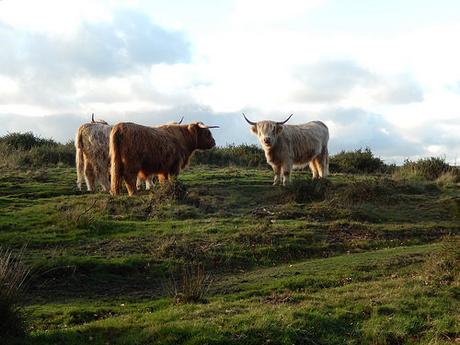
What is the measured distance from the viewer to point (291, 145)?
21.4 metres

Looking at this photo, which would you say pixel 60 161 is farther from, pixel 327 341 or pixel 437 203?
pixel 327 341

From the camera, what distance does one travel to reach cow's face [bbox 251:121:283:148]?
20.4 metres

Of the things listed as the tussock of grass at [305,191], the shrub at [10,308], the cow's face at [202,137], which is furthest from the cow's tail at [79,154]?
the shrub at [10,308]

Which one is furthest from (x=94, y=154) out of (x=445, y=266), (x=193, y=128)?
(x=445, y=266)

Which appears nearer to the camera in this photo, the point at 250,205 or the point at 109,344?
the point at 109,344

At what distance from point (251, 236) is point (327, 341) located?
17.9 feet

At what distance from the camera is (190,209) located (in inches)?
643

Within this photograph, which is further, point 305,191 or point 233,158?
point 233,158

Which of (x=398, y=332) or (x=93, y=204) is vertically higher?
(x=93, y=204)

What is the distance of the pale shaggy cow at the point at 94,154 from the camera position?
19375 millimetres

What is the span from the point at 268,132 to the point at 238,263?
846 centimetres

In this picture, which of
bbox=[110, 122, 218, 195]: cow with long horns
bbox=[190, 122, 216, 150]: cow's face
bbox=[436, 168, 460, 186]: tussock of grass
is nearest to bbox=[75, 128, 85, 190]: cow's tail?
bbox=[110, 122, 218, 195]: cow with long horns

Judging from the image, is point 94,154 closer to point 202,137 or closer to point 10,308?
point 202,137

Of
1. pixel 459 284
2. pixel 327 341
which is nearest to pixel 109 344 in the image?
pixel 327 341
